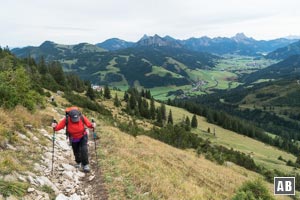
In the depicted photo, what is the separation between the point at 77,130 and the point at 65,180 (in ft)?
7.46

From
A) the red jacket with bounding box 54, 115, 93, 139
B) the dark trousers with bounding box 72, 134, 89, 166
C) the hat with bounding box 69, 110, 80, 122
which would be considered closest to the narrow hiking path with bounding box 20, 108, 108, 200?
the dark trousers with bounding box 72, 134, 89, 166

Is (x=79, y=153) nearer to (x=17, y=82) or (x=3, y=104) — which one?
(x=3, y=104)

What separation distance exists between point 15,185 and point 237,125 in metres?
155

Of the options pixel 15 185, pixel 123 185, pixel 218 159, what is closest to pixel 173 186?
pixel 123 185

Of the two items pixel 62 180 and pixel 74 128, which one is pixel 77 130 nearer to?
pixel 74 128

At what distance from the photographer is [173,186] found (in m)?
14.6

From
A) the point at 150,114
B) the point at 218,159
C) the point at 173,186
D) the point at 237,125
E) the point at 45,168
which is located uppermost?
the point at 45,168

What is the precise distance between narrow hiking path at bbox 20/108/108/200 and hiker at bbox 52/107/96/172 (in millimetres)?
681

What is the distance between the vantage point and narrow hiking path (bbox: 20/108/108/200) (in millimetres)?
11602

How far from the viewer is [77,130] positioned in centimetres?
1408

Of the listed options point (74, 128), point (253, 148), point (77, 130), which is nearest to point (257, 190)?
point (77, 130)

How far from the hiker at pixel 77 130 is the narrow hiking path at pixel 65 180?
0.68 metres

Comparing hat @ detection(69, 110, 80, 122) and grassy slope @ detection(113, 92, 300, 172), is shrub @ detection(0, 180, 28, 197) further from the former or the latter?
grassy slope @ detection(113, 92, 300, 172)

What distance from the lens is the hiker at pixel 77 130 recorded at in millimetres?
13884
